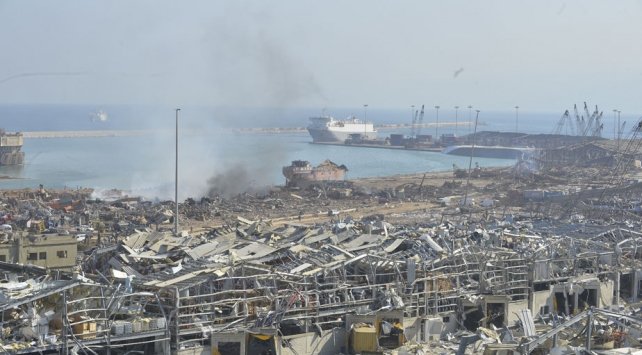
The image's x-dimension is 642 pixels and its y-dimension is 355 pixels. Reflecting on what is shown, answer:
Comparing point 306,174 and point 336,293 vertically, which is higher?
point 336,293

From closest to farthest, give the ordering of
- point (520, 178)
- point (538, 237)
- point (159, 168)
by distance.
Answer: point (538, 237) < point (520, 178) < point (159, 168)

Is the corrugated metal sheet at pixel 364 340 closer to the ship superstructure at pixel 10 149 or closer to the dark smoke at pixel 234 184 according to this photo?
the dark smoke at pixel 234 184

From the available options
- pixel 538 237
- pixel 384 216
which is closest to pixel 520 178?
pixel 384 216

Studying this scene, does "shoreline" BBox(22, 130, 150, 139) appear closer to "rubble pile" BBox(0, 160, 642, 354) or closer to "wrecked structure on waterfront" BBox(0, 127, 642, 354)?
"rubble pile" BBox(0, 160, 642, 354)

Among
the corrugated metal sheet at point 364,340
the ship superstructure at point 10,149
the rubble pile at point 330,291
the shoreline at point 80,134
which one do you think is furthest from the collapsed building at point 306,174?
the shoreline at point 80,134

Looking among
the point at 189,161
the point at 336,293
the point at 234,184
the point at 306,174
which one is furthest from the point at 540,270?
the point at 189,161

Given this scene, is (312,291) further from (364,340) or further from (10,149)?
(10,149)

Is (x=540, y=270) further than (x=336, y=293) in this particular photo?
Yes

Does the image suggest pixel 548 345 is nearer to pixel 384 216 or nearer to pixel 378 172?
pixel 384 216
